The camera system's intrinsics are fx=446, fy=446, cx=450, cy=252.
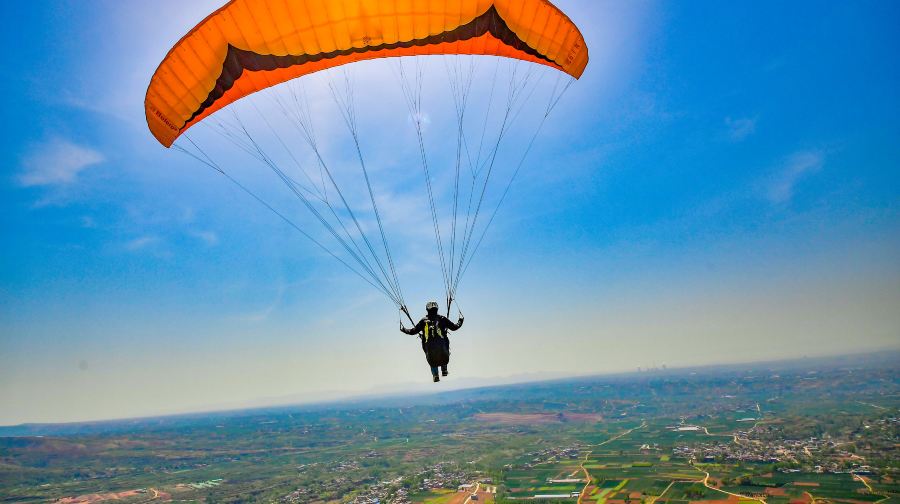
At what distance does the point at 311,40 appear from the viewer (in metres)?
7.23

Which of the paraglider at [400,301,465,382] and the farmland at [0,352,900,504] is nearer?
the paraglider at [400,301,465,382]

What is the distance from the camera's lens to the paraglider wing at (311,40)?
6.89m

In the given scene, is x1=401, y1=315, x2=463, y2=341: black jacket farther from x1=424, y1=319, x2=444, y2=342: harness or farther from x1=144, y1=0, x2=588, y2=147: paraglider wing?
x1=144, y1=0, x2=588, y2=147: paraglider wing

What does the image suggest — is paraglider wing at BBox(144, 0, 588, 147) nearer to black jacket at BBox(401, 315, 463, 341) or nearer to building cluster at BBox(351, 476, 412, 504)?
black jacket at BBox(401, 315, 463, 341)

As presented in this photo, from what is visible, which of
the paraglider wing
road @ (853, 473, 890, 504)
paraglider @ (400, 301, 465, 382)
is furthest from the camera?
road @ (853, 473, 890, 504)

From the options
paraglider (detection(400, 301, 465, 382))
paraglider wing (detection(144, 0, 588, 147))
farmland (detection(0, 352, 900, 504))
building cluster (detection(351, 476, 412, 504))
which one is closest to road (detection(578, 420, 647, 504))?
farmland (detection(0, 352, 900, 504))

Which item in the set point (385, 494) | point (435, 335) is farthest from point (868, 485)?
point (435, 335)

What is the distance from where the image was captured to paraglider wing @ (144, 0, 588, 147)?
6887 mm

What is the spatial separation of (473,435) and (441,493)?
134 ft

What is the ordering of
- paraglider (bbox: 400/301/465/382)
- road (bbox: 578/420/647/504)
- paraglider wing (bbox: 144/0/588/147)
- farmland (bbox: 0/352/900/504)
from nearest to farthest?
1. paraglider wing (bbox: 144/0/588/147)
2. paraglider (bbox: 400/301/465/382)
3. road (bbox: 578/420/647/504)
4. farmland (bbox: 0/352/900/504)

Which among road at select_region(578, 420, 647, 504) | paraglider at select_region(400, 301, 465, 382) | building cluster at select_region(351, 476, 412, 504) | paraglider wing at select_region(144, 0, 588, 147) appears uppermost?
paraglider wing at select_region(144, 0, 588, 147)

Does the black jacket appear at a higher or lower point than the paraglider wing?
lower

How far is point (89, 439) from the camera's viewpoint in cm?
8669

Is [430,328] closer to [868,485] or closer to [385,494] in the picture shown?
[385,494]
